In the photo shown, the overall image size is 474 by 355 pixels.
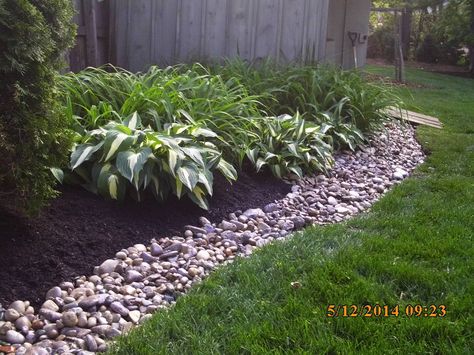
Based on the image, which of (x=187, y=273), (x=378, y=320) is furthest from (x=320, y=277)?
(x=187, y=273)

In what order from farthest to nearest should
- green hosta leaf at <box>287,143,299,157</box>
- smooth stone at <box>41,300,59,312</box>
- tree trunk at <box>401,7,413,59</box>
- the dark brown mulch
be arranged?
1. tree trunk at <box>401,7,413,59</box>
2. green hosta leaf at <box>287,143,299,157</box>
3. the dark brown mulch
4. smooth stone at <box>41,300,59,312</box>

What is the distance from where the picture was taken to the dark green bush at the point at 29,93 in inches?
100

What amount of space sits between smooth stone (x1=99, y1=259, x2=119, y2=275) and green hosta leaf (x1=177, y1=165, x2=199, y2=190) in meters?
0.69

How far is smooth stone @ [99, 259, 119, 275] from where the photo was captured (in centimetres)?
285

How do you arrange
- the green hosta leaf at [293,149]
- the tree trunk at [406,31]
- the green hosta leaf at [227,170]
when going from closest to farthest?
the green hosta leaf at [227,170] → the green hosta leaf at [293,149] → the tree trunk at [406,31]

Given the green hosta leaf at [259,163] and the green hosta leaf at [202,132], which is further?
the green hosta leaf at [259,163]

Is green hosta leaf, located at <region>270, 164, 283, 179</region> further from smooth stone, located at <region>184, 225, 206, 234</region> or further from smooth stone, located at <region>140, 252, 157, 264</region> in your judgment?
smooth stone, located at <region>140, 252, 157, 264</region>

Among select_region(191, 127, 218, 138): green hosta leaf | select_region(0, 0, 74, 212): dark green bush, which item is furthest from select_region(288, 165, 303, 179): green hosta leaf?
select_region(0, 0, 74, 212): dark green bush

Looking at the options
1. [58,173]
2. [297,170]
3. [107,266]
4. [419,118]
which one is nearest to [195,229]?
[107,266]

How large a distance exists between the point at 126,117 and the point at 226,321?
1951mm

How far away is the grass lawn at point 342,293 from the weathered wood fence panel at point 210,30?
3427mm

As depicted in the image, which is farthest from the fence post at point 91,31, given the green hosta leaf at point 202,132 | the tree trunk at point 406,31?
the tree trunk at point 406,31

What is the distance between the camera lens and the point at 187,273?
9.60 feet

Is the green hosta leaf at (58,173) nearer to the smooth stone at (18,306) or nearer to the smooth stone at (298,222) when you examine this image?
the smooth stone at (18,306)
